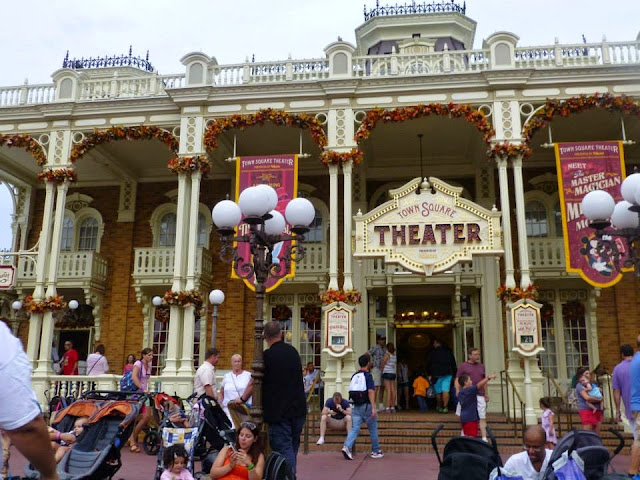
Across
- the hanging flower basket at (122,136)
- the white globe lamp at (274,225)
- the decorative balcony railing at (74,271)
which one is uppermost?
the hanging flower basket at (122,136)

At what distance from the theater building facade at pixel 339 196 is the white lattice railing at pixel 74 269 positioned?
0.19 feet

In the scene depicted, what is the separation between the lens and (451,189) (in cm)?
1365

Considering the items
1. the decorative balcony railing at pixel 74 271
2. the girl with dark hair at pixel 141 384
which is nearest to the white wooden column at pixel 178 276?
the girl with dark hair at pixel 141 384

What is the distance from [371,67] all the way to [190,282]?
7.07m

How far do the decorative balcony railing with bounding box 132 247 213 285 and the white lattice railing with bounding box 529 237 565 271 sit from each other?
9463 millimetres

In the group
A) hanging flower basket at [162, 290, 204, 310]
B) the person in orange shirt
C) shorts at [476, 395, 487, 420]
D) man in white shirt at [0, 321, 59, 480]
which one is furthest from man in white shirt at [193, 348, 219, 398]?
the person in orange shirt

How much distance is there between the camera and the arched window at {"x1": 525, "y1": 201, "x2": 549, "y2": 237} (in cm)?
1792

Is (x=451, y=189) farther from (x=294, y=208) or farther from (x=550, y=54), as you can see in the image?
(x=294, y=208)

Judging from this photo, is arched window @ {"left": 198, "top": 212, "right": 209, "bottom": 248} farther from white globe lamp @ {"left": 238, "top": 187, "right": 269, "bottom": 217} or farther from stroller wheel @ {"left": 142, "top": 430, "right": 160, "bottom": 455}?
white globe lamp @ {"left": 238, "top": 187, "right": 269, "bottom": 217}

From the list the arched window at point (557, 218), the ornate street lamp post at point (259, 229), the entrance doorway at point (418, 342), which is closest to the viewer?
the ornate street lamp post at point (259, 229)

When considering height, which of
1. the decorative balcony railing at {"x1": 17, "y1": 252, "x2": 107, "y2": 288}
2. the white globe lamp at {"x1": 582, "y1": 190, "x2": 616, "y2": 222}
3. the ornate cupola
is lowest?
the white globe lamp at {"x1": 582, "y1": 190, "x2": 616, "y2": 222}

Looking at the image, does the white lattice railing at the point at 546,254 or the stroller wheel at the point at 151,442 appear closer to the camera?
the stroller wheel at the point at 151,442

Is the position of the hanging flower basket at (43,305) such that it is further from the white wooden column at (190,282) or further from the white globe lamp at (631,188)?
the white globe lamp at (631,188)

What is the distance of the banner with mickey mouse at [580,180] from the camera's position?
519 inches
